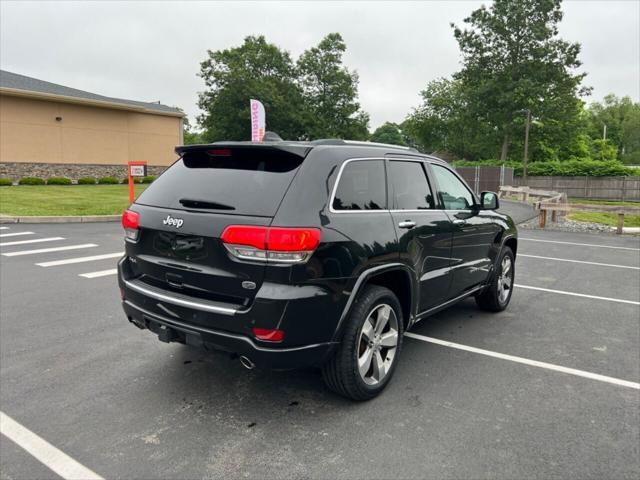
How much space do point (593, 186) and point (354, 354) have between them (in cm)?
3966

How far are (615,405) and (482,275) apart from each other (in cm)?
191

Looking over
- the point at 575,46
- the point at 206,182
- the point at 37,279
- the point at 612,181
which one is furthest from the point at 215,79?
the point at 206,182

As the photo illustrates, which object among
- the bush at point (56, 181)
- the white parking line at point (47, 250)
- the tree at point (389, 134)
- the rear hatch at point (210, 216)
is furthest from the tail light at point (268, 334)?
the tree at point (389, 134)

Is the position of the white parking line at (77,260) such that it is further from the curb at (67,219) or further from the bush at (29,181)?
the bush at (29,181)

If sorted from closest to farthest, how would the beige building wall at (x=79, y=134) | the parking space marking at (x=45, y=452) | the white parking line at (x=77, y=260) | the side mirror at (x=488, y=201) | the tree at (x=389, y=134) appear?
the parking space marking at (x=45, y=452) < the side mirror at (x=488, y=201) < the white parking line at (x=77, y=260) < the beige building wall at (x=79, y=134) < the tree at (x=389, y=134)

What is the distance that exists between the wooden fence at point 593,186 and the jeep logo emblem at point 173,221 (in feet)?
125

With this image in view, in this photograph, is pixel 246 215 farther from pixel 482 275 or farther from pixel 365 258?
pixel 482 275

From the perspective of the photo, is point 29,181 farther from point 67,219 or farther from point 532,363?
point 532,363

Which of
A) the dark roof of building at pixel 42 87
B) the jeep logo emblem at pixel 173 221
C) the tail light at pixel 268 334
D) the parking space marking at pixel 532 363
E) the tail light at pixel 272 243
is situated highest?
the dark roof of building at pixel 42 87

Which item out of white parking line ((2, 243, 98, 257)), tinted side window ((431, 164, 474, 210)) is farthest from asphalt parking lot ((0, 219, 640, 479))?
white parking line ((2, 243, 98, 257))

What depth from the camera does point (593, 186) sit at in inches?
1439

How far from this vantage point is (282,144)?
3.28m

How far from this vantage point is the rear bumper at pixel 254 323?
282 cm

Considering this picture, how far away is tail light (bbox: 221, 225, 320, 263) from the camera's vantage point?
279 cm
